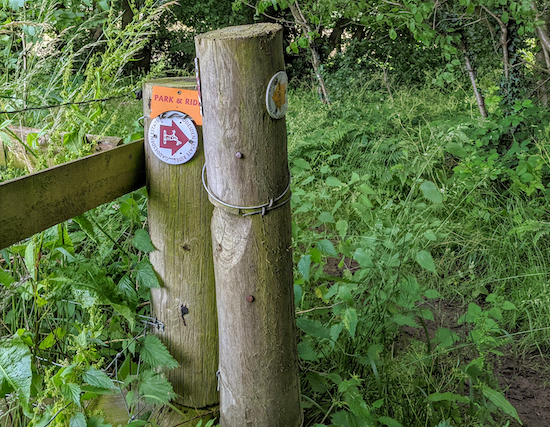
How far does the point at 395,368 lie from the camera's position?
77.9 inches

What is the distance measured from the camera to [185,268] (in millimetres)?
1524

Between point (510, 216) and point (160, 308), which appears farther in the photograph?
point (510, 216)

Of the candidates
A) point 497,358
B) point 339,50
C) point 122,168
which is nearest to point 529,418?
point 497,358

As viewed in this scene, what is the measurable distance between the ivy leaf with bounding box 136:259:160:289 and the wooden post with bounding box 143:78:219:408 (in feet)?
0.09

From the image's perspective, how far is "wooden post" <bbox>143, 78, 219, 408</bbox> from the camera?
1.45 metres

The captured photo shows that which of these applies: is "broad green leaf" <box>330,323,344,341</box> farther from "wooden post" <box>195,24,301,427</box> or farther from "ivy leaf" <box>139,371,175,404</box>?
"ivy leaf" <box>139,371,175,404</box>

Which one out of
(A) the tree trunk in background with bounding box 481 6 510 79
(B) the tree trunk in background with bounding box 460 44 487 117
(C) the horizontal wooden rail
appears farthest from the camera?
(B) the tree trunk in background with bounding box 460 44 487 117

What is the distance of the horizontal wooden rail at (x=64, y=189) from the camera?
3.77 feet

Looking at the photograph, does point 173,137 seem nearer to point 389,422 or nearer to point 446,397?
point 389,422

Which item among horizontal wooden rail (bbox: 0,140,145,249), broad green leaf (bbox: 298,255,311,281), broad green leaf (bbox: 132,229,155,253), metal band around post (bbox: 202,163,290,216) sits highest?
horizontal wooden rail (bbox: 0,140,145,249)

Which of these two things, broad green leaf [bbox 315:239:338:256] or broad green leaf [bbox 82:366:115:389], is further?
broad green leaf [bbox 315:239:338:256]

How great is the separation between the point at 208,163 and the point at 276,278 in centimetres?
39

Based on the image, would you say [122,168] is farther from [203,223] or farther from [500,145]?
[500,145]

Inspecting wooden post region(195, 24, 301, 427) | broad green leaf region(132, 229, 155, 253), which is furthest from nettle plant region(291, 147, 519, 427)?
broad green leaf region(132, 229, 155, 253)
